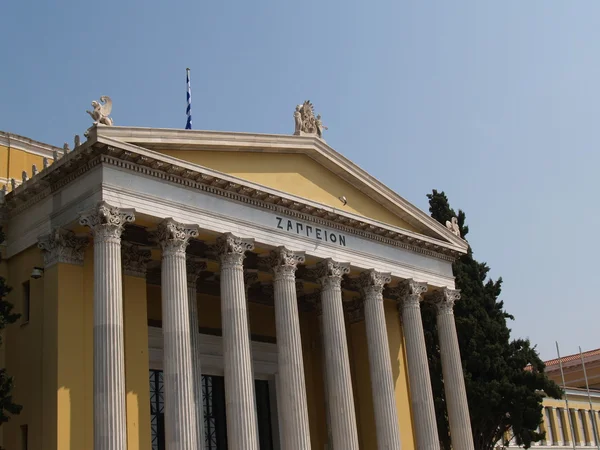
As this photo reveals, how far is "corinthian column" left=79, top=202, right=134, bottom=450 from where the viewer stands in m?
21.0

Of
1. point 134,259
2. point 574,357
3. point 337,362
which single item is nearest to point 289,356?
point 337,362

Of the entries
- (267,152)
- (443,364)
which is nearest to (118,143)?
(267,152)

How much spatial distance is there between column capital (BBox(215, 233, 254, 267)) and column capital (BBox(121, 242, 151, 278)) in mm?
2543

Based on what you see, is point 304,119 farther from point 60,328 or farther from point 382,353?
point 60,328

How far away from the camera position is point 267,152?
28.8 meters

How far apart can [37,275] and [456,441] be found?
1744 centimetres

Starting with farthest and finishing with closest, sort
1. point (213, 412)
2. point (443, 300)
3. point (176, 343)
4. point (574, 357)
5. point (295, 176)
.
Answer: point (574, 357) → point (443, 300) → point (213, 412) → point (295, 176) → point (176, 343)

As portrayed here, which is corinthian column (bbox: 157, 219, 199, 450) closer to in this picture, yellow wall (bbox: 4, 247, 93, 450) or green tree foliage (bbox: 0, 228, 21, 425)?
yellow wall (bbox: 4, 247, 93, 450)

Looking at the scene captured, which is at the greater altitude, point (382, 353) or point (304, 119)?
point (304, 119)

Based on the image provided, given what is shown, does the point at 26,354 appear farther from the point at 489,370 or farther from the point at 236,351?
the point at 489,370

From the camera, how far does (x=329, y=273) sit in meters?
29.2

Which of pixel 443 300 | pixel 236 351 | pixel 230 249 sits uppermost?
pixel 230 249

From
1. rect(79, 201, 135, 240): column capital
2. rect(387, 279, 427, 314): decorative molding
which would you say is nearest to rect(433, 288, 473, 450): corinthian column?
rect(387, 279, 427, 314): decorative molding

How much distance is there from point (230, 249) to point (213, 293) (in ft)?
19.9
